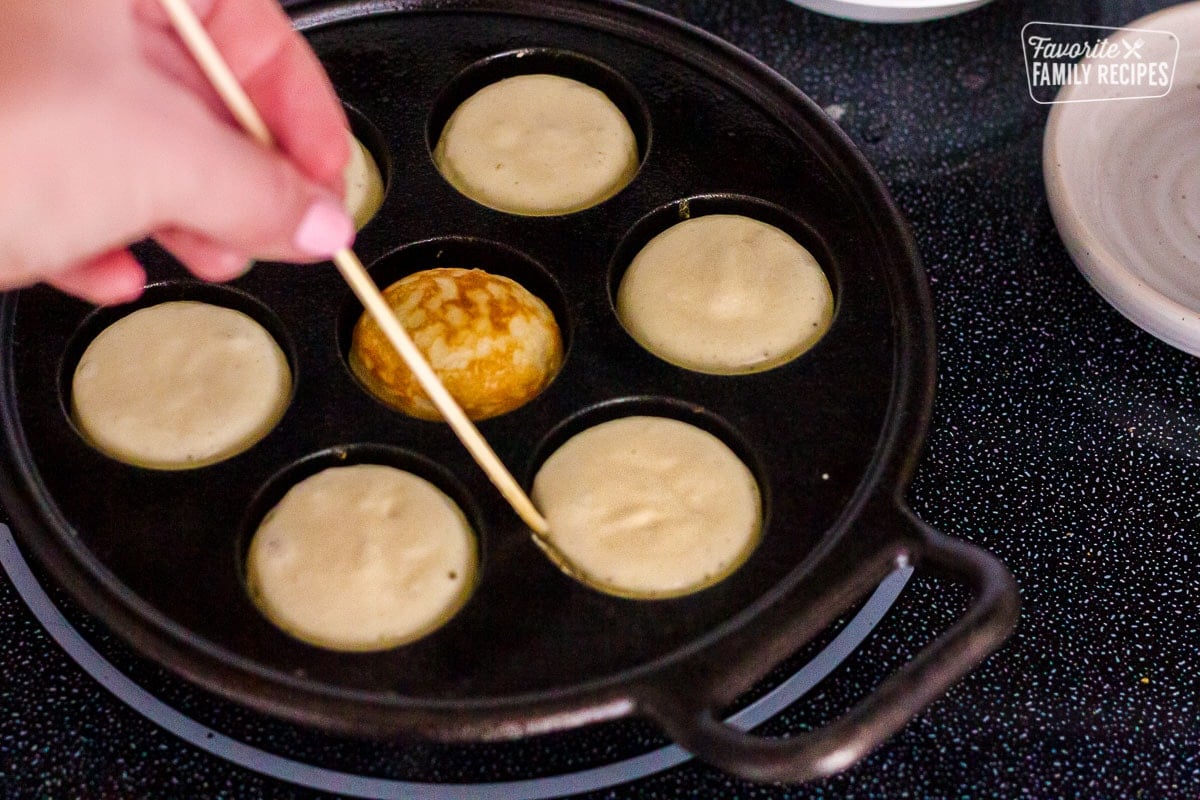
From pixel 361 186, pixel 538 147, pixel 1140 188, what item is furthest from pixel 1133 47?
pixel 361 186

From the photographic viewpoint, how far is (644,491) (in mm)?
1699

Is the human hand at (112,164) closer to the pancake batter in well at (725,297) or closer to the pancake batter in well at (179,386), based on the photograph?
the pancake batter in well at (179,386)

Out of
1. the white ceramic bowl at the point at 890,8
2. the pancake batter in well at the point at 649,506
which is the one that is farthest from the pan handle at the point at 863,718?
the white ceramic bowl at the point at 890,8

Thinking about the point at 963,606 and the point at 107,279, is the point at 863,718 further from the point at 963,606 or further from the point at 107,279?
the point at 107,279

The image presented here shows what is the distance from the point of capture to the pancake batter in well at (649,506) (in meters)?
1.62

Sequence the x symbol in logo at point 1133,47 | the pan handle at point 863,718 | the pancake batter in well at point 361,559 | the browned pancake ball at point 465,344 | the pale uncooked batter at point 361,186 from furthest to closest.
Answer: the x symbol in logo at point 1133,47
the pale uncooked batter at point 361,186
the browned pancake ball at point 465,344
the pancake batter in well at point 361,559
the pan handle at point 863,718

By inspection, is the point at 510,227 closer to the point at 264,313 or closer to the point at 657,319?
the point at 657,319

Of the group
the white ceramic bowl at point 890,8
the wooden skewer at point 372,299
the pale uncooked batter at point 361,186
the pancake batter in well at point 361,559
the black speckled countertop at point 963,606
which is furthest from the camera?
the white ceramic bowl at point 890,8

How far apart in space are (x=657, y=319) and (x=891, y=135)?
3.08ft

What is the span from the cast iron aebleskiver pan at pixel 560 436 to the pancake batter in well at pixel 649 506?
45 mm

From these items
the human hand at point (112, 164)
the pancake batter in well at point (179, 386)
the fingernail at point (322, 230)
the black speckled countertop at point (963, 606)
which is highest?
the human hand at point (112, 164)

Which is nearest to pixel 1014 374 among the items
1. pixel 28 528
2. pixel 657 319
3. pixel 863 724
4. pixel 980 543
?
pixel 980 543

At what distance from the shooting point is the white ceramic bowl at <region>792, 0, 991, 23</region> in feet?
7.99

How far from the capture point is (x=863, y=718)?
1.37 metres
